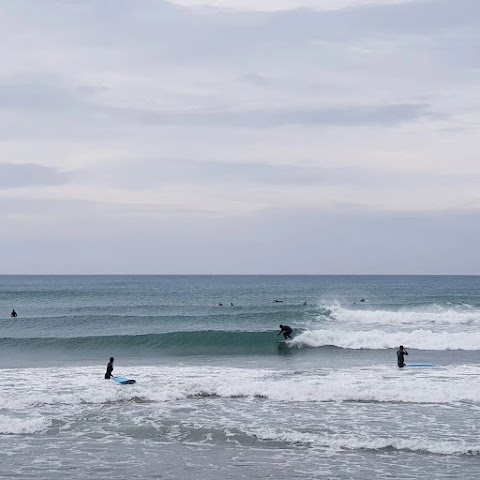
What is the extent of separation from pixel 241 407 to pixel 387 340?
1804 cm

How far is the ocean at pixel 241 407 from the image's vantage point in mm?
14656

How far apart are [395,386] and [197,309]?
4128 cm

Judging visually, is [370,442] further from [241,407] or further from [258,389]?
[258,389]

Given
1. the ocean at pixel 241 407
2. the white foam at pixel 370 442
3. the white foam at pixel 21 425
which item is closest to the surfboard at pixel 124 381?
the ocean at pixel 241 407

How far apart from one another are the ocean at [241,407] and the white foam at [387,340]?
106 millimetres

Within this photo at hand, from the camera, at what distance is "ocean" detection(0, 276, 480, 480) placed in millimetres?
14656

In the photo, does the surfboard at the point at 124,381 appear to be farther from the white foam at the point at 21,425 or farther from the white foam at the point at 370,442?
the white foam at the point at 370,442

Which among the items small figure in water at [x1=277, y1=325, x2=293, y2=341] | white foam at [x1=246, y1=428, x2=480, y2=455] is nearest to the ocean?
white foam at [x1=246, y1=428, x2=480, y2=455]

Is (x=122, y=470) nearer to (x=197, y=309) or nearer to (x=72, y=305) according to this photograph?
(x=197, y=309)

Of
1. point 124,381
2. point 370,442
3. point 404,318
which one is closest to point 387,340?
point 404,318

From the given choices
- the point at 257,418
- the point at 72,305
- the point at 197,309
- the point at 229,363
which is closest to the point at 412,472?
the point at 257,418

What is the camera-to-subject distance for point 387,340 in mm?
36125

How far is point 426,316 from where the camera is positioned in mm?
49750

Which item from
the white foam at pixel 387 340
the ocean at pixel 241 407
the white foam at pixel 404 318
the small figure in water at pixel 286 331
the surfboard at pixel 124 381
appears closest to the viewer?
the ocean at pixel 241 407
